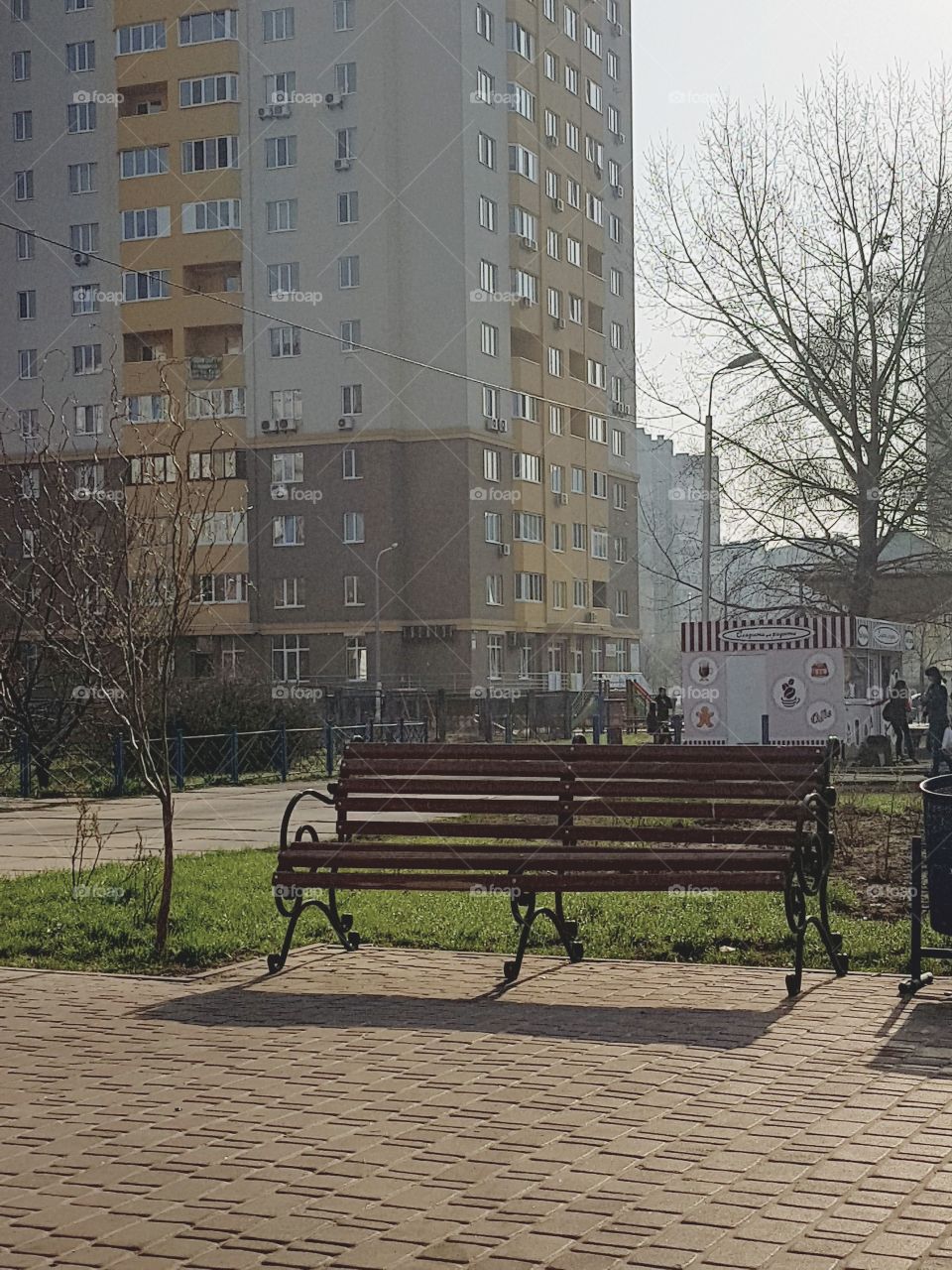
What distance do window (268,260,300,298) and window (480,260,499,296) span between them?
6.95 metres

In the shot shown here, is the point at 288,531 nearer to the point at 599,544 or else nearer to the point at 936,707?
the point at 599,544

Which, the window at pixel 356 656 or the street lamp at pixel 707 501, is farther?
the window at pixel 356 656

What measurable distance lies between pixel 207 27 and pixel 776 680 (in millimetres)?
44814

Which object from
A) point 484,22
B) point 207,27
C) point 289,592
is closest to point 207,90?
point 207,27

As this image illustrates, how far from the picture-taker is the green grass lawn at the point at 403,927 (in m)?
9.63

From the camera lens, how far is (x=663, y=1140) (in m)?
5.68

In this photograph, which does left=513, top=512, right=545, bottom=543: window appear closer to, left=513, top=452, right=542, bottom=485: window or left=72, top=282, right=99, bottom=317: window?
left=513, top=452, right=542, bottom=485: window

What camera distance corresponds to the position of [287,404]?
66.1m

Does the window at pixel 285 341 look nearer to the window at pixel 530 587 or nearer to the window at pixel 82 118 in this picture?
the window at pixel 82 118

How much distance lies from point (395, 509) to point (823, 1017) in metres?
57.6

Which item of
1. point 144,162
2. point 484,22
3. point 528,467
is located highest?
point 484,22

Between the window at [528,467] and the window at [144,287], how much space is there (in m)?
15.0

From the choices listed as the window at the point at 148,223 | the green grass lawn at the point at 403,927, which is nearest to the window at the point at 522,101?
the window at the point at 148,223

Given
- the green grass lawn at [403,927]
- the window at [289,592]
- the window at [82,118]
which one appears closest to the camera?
the green grass lawn at [403,927]
